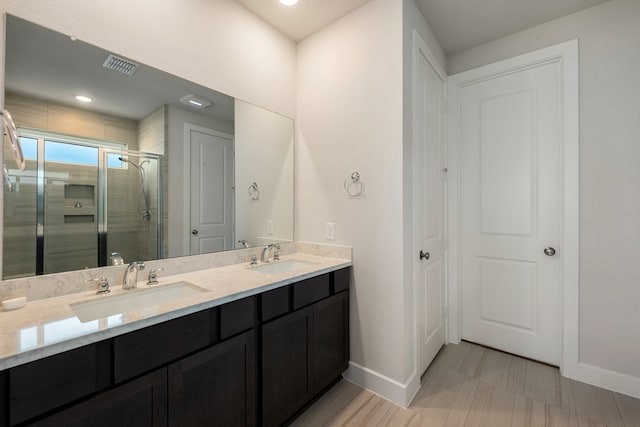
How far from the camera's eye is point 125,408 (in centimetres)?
93

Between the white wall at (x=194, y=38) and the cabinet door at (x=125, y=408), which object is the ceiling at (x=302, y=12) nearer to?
the white wall at (x=194, y=38)

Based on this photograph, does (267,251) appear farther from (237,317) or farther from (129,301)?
(129,301)

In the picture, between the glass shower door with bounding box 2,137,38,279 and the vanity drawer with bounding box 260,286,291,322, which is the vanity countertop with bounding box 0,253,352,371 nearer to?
the vanity drawer with bounding box 260,286,291,322

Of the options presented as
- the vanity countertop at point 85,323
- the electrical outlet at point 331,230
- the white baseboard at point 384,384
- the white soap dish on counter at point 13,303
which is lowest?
the white baseboard at point 384,384

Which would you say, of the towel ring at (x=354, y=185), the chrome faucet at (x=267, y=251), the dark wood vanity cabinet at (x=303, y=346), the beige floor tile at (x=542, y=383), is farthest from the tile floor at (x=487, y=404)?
the towel ring at (x=354, y=185)

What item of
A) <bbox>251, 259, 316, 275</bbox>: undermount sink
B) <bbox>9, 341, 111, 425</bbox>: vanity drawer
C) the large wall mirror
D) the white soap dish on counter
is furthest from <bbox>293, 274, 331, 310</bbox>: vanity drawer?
the white soap dish on counter

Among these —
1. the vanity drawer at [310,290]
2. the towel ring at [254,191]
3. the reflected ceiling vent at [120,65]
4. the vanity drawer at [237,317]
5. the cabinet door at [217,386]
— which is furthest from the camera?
the towel ring at [254,191]

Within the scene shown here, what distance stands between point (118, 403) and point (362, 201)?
1583 millimetres

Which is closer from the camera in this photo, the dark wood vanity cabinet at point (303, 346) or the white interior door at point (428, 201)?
the dark wood vanity cabinet at point (303, 346)

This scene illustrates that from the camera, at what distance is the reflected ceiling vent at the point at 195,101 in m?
1.66

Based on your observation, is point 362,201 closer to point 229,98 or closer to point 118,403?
point 229,98

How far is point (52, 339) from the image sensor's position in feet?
2.67

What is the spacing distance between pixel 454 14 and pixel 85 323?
278cm

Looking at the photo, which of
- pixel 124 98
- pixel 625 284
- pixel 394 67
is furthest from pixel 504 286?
pixel 124 98
